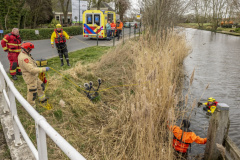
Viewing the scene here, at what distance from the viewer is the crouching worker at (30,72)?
13.4ft

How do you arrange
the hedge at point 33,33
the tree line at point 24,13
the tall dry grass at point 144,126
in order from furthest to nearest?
the tree line at point 24,13 → the hedge at point 33,33 → the tall dry grass at point 144,126

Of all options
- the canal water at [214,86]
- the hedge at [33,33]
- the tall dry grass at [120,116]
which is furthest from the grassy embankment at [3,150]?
the hedge at [33,33]

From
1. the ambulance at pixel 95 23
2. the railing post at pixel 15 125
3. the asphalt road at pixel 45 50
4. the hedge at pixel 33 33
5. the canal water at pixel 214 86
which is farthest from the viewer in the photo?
the ambulance at pixel 95 23

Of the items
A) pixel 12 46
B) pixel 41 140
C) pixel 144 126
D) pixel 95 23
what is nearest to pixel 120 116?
pixel 144 126

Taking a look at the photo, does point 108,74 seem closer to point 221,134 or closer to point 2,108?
point 2,108

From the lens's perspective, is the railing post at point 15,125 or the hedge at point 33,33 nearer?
the railing post at point 15,125

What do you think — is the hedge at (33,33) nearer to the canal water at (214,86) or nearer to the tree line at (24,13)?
the tree line at (24,13)

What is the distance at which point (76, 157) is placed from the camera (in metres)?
1.14

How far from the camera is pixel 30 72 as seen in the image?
4.15 metres

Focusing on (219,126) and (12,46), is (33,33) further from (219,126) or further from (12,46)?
(219,126)

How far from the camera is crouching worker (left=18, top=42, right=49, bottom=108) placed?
4.10 meters

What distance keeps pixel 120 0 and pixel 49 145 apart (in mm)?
38836

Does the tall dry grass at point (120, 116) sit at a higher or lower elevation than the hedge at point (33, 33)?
lower

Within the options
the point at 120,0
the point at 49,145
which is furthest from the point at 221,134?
the point at 120,0
